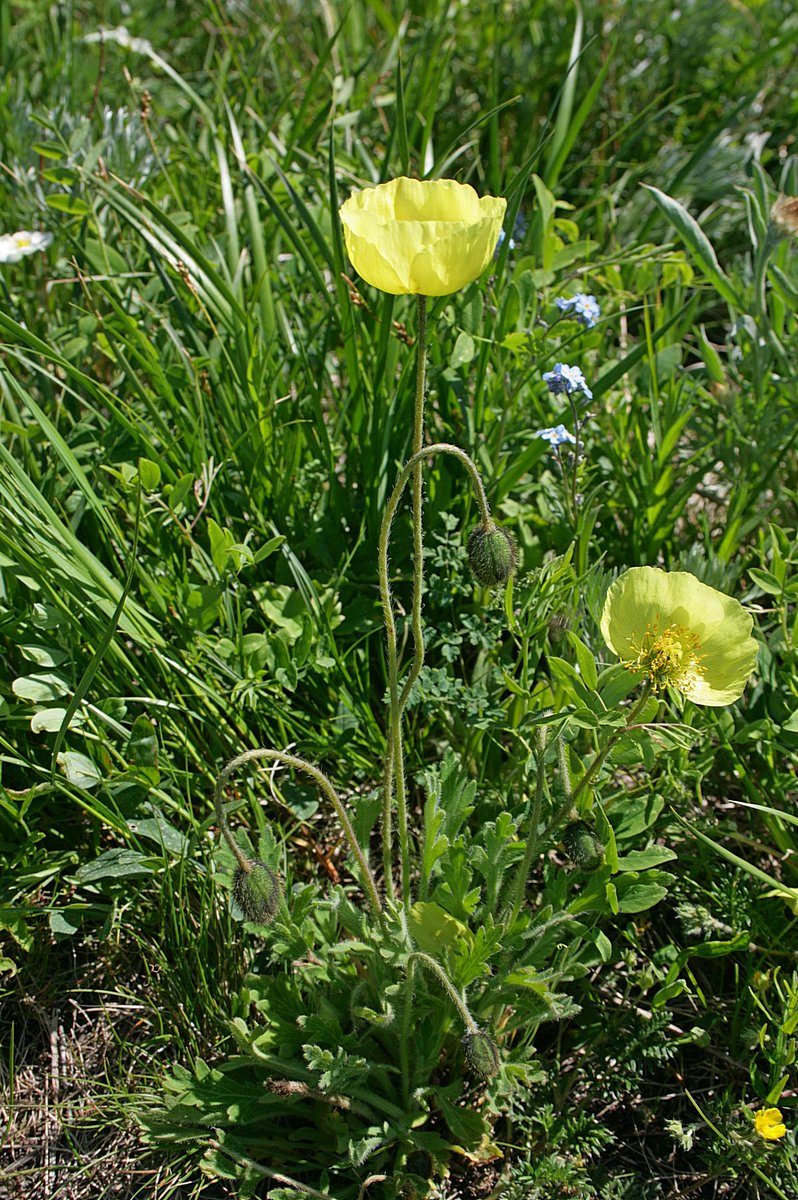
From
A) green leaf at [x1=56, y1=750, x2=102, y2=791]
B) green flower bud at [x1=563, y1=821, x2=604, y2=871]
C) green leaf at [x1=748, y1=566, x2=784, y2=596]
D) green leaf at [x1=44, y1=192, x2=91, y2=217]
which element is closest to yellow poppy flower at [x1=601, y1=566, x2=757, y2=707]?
green flower bud at [x1=563, y1=821, x2=604, y2=871]

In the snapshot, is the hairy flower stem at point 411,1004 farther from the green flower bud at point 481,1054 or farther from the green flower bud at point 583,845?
the green flower bud at point 583,845

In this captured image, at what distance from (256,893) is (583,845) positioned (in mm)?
502

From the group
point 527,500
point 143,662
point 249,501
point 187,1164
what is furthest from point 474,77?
point 187,1164

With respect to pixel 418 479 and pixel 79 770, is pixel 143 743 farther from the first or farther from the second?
pixel 418 479

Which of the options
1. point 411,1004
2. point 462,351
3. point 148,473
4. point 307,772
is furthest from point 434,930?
point 462,351

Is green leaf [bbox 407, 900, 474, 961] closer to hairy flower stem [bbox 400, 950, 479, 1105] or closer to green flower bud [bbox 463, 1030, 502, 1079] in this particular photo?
hairy flower stem [bbox 400, 950, 479, 1105]

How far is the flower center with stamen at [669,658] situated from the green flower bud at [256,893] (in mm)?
618

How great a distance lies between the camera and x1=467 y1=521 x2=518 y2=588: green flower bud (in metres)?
1.63

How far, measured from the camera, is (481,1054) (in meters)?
1.54

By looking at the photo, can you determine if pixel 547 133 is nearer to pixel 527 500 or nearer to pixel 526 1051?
pixel 527 500

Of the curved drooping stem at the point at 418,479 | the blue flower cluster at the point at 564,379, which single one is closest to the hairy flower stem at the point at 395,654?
the curved drooping stem at the point at 418,479

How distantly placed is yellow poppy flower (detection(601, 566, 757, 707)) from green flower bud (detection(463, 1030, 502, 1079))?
566mm

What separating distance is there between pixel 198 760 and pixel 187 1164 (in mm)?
698

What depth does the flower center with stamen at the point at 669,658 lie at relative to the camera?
5.05ft
